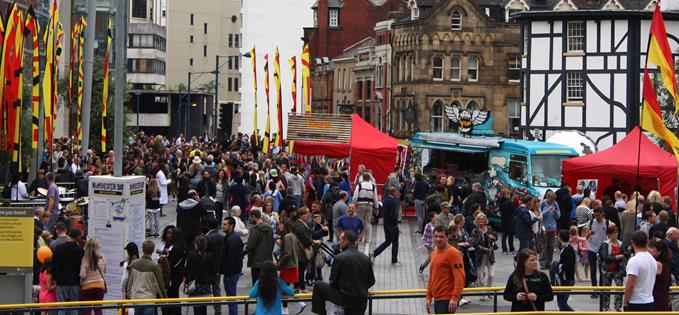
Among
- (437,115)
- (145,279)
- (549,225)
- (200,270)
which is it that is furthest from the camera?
(437,115)

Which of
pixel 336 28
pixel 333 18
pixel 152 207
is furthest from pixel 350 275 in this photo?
pixel 333 18

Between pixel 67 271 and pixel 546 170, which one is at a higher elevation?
pixel 546 170

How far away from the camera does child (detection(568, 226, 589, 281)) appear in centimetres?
2397

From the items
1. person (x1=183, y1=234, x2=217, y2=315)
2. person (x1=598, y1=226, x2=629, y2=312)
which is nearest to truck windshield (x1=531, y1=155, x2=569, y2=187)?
person (x1=598, y1=226, x2=629, y2=312)

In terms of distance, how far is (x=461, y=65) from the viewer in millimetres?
80500

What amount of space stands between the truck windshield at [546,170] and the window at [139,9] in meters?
106

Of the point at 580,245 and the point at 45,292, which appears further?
the point at 580,245

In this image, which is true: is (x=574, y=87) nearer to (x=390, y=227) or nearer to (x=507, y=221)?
(x=507, y=221)

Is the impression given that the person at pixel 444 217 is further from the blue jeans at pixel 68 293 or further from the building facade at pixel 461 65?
the building facade at pixel 461 65

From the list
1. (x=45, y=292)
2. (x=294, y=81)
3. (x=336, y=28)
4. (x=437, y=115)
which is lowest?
(x=45, y=292)

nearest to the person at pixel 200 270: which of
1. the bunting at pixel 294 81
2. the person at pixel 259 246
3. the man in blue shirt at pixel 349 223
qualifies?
the person at pixel 259 246

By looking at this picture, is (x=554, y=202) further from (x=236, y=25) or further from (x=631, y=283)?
(x=236, y=25)

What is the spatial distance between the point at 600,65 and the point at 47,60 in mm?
30076

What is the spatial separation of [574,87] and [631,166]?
26.2 meters
